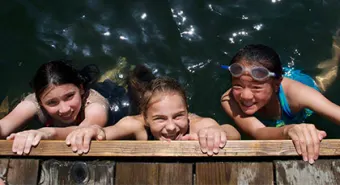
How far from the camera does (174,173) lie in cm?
357

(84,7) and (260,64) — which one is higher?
(84,7)

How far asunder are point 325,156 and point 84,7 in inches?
162

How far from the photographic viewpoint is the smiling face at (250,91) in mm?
4512

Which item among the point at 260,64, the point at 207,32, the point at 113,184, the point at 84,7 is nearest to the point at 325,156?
the point at 260,64

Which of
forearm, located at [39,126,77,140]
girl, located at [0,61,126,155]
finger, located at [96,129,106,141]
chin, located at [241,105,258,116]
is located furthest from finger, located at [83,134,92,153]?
chin, located at [241,105,258,116]

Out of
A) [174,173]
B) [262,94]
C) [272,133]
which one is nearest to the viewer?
[174,173]

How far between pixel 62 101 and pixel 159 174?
5.17ft

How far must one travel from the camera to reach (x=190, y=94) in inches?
237

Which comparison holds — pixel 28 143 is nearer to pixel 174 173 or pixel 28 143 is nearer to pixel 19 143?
pixel 19 143

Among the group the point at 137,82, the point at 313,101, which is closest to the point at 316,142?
the point at 313,101

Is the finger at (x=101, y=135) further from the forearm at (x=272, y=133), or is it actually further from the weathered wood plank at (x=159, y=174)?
the forearm at (x=272, y=133)

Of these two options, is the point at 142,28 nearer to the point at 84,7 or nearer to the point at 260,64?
the point at 84,7

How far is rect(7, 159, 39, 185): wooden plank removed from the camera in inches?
144

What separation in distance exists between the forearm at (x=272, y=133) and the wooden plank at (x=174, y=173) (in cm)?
85
